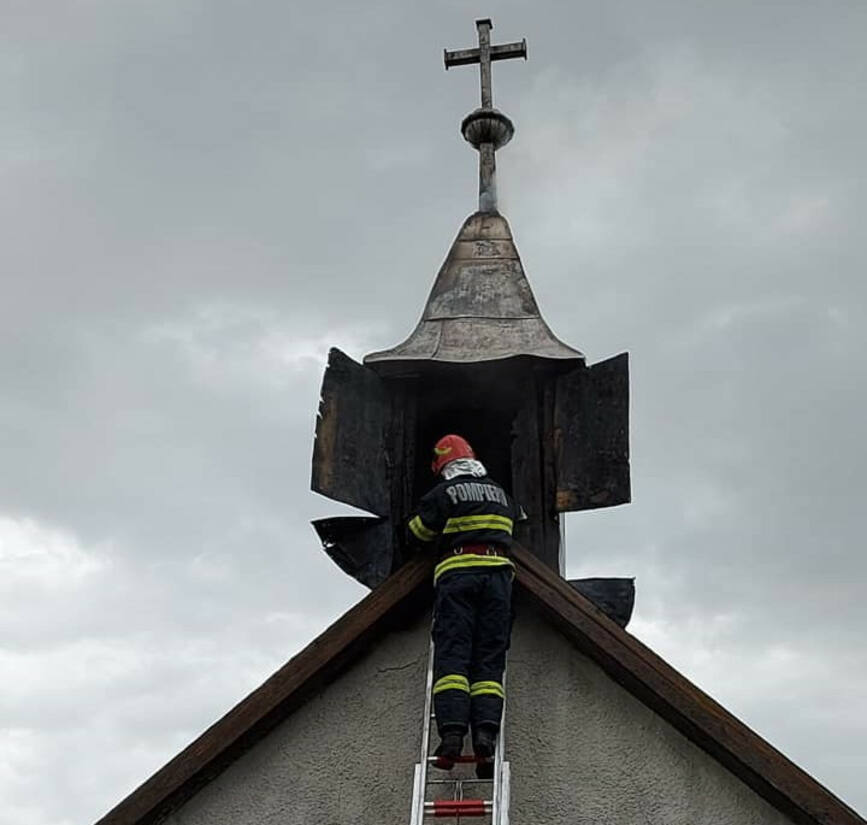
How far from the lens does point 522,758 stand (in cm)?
661

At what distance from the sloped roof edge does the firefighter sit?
0.82 feet

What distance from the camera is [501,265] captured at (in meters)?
9.72

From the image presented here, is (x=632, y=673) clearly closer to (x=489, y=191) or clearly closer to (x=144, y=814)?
(x=144, y=814)

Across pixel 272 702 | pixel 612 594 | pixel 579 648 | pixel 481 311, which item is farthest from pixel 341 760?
pixel 481 311

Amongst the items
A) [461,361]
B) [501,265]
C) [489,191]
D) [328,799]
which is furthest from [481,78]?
[328,799]

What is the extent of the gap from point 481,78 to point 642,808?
6397 mm

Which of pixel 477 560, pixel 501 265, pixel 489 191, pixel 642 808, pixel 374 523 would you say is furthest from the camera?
pixel 489 191

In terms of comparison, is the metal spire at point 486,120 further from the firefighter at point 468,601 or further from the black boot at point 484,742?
the black boot at point 484,742

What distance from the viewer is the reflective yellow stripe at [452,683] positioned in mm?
6312

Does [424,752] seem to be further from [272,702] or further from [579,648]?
[579,648]

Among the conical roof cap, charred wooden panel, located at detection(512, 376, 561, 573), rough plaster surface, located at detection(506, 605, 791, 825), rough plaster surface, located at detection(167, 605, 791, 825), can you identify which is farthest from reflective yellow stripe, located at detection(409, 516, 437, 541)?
the conical roof cap

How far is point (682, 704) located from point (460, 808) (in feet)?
3.92

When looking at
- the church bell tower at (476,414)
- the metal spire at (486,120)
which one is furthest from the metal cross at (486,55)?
the church bell tower at (476,414)

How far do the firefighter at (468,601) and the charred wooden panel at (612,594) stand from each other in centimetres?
112
